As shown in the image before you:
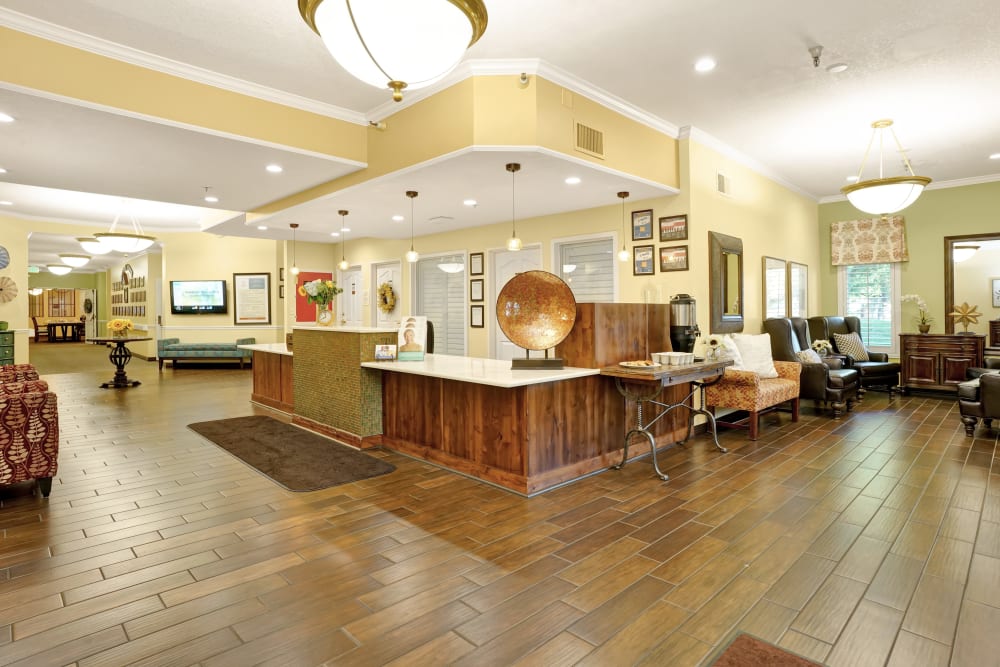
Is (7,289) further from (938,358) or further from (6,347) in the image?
(938,358)

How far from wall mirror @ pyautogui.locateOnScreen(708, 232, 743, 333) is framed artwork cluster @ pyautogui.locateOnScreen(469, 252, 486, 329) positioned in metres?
3.35

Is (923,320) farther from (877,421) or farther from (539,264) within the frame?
(539,264)

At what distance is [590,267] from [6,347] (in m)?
10.1

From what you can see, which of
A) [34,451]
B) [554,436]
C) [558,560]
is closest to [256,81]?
[34,451]

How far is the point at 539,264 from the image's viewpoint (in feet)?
23.3

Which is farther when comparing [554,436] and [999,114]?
[999,114]

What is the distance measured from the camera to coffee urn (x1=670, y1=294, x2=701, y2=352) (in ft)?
14.5

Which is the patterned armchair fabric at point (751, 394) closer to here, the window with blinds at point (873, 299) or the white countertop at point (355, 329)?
the white countertop at point (355, 329)

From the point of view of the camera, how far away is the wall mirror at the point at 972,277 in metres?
7.46

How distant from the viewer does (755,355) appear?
221 inches

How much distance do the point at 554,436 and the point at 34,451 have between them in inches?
130

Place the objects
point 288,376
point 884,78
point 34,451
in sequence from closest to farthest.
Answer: point 34,451, point 884,78, point 288,376

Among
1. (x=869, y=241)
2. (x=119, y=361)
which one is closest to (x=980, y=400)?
(x=869, y=241)

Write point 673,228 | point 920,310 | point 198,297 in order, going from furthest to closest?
1. point 198,297
2. point 920,310
3. point 673,228
